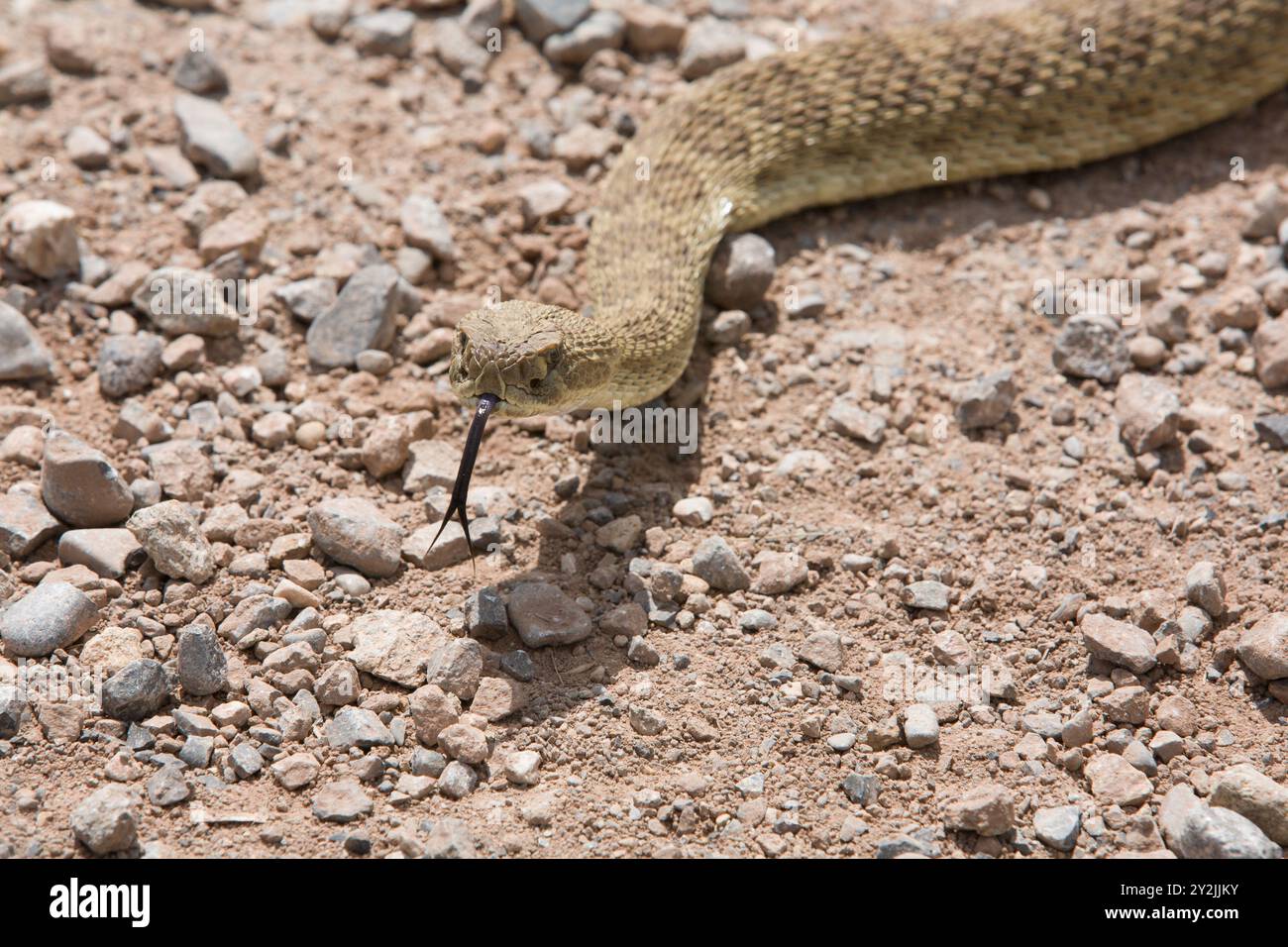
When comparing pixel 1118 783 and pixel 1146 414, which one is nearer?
pixel 1118 783

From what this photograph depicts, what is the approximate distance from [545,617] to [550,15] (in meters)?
4.25

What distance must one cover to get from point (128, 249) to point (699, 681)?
3780 mm

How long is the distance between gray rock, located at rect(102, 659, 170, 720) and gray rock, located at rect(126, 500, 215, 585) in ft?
1.67

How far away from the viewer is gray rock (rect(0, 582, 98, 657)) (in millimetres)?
4488

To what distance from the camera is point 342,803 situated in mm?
4172

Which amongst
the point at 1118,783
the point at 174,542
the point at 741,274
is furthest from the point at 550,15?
the point at 1118,783

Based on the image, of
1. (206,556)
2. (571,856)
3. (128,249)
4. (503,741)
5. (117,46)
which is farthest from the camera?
(117,46)

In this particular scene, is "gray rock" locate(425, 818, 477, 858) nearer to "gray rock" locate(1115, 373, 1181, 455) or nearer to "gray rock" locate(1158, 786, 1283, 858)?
"gray rock" locate(1158, 786, 1283, 858)

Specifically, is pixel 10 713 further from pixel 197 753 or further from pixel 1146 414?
pixel 1146 414

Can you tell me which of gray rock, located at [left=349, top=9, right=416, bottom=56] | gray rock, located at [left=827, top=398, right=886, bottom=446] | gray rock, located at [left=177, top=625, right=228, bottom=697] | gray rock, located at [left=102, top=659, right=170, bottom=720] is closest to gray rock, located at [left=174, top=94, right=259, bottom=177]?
gray rock, located at [left=349, top=9, right=416, bottom=56]

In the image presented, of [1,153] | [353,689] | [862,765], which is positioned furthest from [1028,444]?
[1,153]

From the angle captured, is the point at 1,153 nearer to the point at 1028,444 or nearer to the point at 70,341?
the point at 70,341

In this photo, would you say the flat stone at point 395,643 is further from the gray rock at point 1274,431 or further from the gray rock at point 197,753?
the gray rock at point 1274,431

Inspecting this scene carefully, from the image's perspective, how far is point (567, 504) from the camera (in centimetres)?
542
